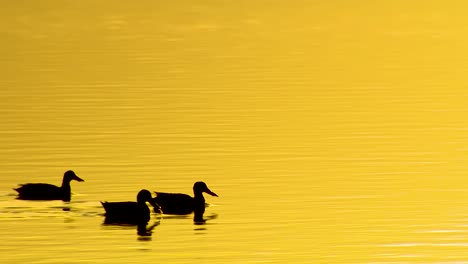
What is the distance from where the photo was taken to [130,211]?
3058cm

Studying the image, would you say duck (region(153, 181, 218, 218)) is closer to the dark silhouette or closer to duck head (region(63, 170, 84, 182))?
the dark silhouette

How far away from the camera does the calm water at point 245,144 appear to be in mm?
28047

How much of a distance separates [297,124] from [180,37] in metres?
40.9

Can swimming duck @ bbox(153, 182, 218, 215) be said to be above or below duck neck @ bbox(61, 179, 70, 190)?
below

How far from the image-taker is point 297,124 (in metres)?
45.4

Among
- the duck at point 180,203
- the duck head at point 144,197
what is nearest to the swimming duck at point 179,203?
the duck at point 180,203

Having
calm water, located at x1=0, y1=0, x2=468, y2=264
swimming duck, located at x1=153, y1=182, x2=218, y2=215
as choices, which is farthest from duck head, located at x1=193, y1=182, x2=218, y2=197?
calm water, located at x1=0, y1=0, x2=468, y2=264

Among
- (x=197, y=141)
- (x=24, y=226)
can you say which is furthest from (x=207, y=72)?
(x=24, y=226)

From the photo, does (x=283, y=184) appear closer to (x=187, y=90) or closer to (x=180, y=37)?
(x=187, y=90)

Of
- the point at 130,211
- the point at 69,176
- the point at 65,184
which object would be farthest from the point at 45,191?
the point at 130,211

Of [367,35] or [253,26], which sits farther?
[253,26]

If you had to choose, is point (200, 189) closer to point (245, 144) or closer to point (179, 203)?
point (179, 203)

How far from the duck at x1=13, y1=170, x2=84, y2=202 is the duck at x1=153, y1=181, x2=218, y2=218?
7.48 feet

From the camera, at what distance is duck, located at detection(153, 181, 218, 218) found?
3173cm
